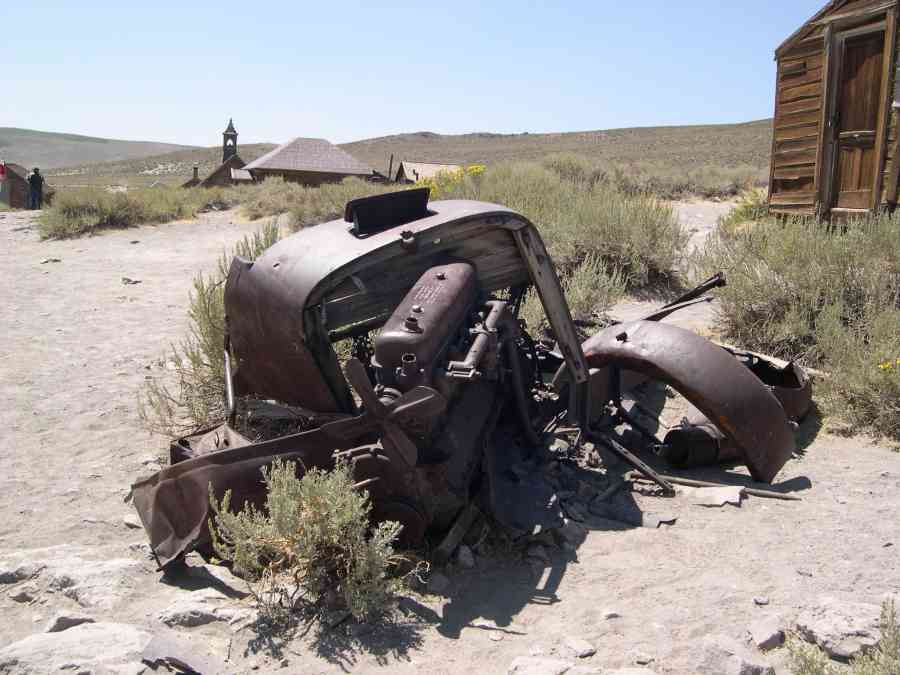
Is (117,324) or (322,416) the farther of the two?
(117,324)

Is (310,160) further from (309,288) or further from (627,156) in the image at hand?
(627,156)

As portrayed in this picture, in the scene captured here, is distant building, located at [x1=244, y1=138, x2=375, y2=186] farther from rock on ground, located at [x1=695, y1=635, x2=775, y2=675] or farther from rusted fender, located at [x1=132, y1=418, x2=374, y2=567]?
rock on ground, located at [x1=695, y1=635, x2=775, y2=675]

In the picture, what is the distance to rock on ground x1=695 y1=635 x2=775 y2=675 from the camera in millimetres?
2514

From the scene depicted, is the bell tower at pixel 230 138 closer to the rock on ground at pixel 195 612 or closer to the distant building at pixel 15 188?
the distant building at pixel 15 188

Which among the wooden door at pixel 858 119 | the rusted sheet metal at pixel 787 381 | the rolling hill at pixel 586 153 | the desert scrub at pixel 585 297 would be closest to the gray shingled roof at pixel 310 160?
the rolling hill at pixel 586 153

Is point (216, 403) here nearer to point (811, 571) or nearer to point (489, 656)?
point (489, 656)

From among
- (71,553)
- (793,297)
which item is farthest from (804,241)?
(71,553)

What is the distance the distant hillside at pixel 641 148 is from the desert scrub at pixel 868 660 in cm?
3671

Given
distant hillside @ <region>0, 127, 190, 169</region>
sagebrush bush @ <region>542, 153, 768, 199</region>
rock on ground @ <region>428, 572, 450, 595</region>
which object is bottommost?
rock on ground @ <region>428, 572, 450, 595</region>

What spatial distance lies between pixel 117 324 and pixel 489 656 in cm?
667

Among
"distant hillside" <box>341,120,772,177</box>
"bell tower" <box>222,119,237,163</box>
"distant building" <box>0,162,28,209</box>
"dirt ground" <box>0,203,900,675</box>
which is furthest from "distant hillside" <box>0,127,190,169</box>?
"dirt ground" <box>0,203,900,675</box>

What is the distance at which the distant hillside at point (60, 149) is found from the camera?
470 feet

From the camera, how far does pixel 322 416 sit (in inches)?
151

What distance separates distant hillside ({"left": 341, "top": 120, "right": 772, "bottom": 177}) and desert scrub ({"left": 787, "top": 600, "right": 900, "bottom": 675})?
3671cm
